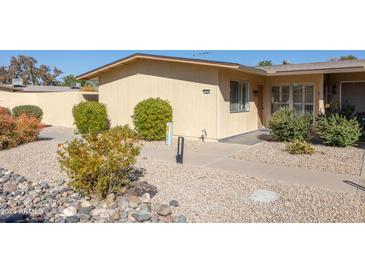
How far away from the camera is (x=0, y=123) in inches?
398

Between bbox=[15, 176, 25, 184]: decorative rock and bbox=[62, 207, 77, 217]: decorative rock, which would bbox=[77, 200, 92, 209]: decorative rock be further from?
bbox=[15, 176, 25, 184]: decorative rock

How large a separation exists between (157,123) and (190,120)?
1338 mm

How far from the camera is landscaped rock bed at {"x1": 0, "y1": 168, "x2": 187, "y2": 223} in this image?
4.52 metres

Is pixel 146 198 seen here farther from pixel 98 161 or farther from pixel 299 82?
pixel 299 82

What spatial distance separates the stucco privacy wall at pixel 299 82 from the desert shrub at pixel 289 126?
1866mm

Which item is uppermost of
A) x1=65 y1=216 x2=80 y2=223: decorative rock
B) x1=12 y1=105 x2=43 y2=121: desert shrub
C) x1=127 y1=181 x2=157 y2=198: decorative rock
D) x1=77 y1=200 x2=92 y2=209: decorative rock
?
x1=12 y1=105 x2=43 y2=121: desert shrub

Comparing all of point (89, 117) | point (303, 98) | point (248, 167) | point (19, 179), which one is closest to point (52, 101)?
point (89, 117)

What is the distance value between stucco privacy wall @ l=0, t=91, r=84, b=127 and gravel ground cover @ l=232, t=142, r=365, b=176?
518 inches

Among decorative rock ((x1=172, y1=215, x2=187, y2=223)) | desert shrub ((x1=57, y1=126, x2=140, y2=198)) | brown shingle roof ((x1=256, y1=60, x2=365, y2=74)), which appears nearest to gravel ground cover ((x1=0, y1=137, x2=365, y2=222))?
decorative rock ((x1=172, y1=215, x2=187, y2=223))

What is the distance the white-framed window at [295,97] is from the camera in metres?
13.4

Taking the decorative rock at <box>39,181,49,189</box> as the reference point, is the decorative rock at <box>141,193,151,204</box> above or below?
below
